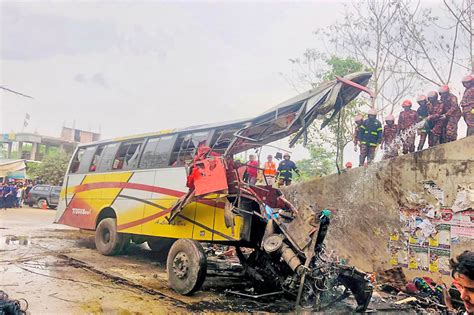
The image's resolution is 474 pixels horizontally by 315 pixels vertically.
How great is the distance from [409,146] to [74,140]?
38337 millimetres

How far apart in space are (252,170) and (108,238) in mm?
4323

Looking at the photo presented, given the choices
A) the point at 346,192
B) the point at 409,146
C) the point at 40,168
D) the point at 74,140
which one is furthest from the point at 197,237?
the point at 74,140

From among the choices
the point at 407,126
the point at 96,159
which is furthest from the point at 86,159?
the point at 407,126

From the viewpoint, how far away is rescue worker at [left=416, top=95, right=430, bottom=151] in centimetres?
716

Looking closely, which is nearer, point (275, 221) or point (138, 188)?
point (275, 221)

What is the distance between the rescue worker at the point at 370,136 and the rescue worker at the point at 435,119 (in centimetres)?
112

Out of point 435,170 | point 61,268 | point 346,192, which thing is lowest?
point 61,268

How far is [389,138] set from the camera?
8227mm

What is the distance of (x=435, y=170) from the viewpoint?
20.4 feet

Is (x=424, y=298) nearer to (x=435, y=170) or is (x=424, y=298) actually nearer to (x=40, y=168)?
(x=435, y=170)

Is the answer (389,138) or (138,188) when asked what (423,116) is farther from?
(138,188)

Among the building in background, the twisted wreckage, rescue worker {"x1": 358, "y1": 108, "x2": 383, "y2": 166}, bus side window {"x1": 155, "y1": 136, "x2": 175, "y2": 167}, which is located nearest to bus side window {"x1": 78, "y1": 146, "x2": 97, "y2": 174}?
bus side window {"x1": 155, "y1": 136, "x2": 175, "y2": 167}

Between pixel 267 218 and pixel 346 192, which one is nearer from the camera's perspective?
pixel 267 218

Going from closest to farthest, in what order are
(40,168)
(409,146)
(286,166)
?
1. (409,146)
2. (286,166)
3. (40,168)
